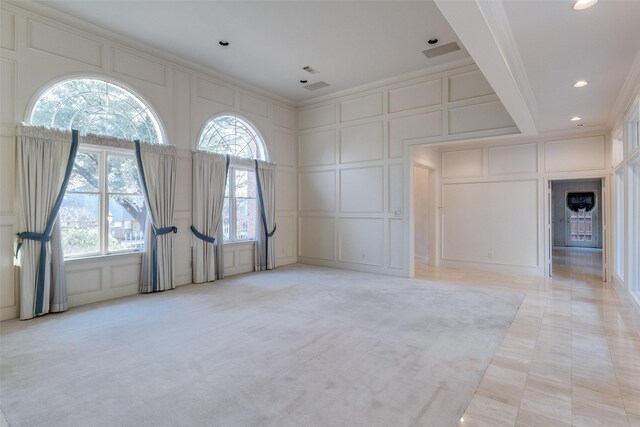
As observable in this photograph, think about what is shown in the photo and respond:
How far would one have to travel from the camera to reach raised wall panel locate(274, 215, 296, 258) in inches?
293

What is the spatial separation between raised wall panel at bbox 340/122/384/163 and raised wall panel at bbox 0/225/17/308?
546 cm

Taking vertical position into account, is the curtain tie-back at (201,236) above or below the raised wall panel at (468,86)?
below

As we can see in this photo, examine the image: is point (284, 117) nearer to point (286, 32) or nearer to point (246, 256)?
point (286, 32)

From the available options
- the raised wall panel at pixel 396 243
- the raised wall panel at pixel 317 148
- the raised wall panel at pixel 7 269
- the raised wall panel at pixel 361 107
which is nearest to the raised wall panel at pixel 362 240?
the raised wall panel at pixel 396 243

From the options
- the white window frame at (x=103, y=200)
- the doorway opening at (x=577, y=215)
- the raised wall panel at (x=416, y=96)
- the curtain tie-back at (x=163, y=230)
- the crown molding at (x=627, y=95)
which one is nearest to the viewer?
the crown molding at (x=627, y=95)

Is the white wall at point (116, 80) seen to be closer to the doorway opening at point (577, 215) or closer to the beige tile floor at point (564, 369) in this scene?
the beige tile floor at point (564, 369)

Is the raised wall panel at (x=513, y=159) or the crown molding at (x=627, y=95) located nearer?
the crown molding at (x=627, y=95)

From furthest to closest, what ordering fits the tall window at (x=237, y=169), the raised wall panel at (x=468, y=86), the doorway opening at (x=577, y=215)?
the doorway opening at (x=577, y=215) → the tall window at (x=237, y=169) → the raised wall panel at (x=468, y=86)

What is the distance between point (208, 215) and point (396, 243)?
11.7 ft

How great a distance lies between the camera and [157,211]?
16.9ft

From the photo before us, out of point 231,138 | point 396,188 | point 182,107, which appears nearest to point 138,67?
point 182,107

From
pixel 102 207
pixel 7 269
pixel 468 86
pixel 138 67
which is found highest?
pixel 138 67

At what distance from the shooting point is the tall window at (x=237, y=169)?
626cm

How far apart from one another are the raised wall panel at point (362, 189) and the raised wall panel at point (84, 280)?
4520 mm
